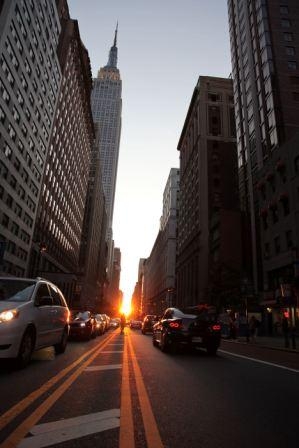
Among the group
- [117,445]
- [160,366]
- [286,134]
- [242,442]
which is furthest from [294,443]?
[286,134]

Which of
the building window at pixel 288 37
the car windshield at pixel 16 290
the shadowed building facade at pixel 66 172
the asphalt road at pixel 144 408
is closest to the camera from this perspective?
the asphalt road at pixel 144 408

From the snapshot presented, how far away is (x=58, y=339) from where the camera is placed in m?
9.31

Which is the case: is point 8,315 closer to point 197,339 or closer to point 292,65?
point 197,339

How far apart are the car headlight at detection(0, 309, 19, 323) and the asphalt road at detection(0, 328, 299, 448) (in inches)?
37.7

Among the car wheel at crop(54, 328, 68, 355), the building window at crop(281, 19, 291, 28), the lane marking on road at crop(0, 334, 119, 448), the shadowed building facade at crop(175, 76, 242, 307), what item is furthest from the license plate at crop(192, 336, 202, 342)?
the building window at crop(281, 19, 291, 28)

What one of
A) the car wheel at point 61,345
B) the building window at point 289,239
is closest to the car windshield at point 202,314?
the car wheel at point 61,345

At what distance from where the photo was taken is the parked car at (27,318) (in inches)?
241

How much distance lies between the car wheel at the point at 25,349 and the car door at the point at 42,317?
0.23 m

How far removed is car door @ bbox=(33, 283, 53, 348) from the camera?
7.31 meters

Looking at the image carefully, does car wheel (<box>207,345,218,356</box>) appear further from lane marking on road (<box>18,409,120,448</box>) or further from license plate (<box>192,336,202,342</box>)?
lane marking on road (<box>18,409,120,448</box>)

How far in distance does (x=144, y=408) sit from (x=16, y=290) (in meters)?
4.45

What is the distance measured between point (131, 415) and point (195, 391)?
71.0 inches

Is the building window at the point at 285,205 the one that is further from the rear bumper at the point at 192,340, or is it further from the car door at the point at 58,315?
the car door at the point at 58,315

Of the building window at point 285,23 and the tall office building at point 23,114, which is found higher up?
the building window at point 285,23
